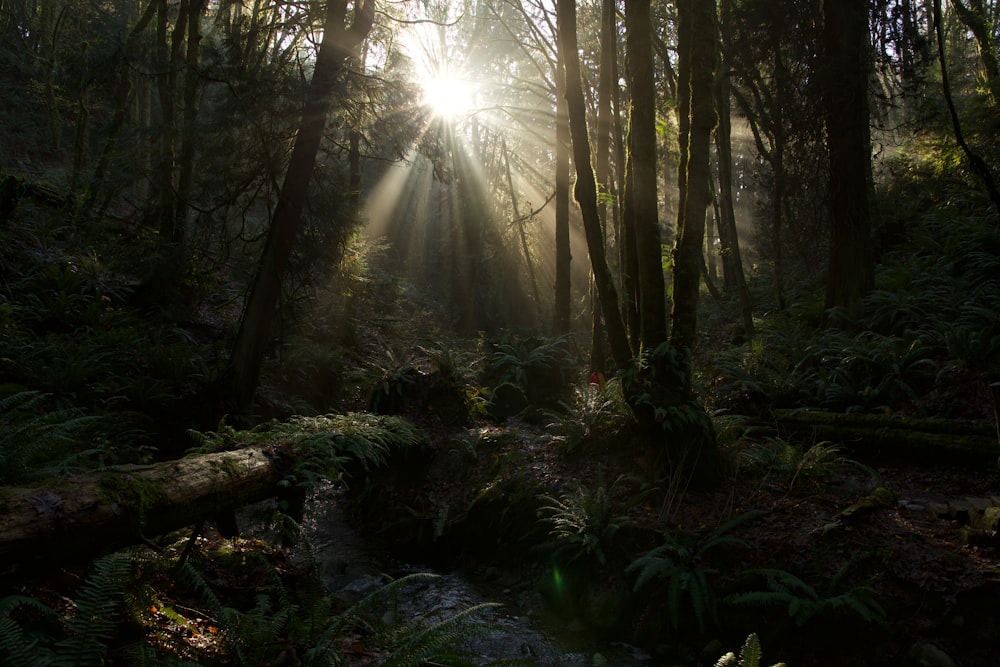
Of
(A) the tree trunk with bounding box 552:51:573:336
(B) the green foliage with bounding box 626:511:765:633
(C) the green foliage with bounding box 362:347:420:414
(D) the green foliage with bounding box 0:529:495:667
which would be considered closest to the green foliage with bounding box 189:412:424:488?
(D) the green foliage with bounding box 0:529:495:667

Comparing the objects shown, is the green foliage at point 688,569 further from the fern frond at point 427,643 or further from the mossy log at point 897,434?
the mossy log at point 897,434

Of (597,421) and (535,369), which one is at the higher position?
(597,421)

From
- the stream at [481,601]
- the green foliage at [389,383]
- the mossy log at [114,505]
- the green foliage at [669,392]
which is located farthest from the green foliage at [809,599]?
the green foliage at [389,383]

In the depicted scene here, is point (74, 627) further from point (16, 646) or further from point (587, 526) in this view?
point (587, 526)

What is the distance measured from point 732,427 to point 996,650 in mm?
3246

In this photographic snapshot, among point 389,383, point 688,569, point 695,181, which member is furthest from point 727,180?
point 688,569

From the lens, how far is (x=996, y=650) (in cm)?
A: 373

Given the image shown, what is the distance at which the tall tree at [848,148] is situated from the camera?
10430 mm

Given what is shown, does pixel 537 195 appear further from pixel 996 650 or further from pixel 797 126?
pixel 996 650

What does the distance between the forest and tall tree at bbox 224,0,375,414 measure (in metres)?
0.05

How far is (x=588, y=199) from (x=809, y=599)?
15.6ft

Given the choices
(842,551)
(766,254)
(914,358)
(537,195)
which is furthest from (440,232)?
(842,551)

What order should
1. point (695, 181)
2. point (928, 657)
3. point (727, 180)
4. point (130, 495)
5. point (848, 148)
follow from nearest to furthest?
point (130, 495)
point (928, 657)
point (695, 181)
point (848, 148)
point (727, 180)

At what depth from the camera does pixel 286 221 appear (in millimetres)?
8789
